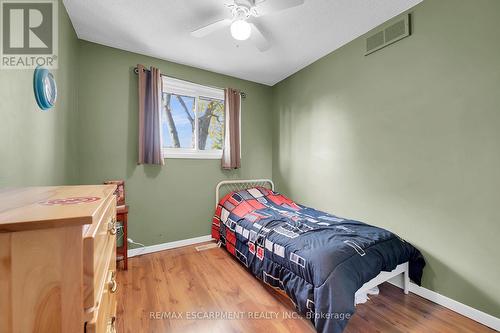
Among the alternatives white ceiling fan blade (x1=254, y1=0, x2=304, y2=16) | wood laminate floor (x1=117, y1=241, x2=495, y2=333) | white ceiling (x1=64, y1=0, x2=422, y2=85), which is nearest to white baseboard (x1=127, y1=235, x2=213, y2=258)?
wood laminate floor (x1=117, y1=241, x2=495, y2=333)

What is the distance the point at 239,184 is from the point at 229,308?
6.27 feet

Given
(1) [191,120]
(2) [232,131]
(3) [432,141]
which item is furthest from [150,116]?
(3) [432,141]

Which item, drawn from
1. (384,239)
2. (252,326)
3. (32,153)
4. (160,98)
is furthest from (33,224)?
(160,98)

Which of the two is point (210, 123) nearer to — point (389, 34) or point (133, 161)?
point (133, 161)

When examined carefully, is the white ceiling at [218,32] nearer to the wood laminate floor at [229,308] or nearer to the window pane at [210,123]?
the window pane at [210,123]

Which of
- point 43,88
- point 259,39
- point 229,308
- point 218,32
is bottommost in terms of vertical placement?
point 229,308

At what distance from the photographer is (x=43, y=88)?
1.36 m

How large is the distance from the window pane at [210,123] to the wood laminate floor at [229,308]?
1.73 metres

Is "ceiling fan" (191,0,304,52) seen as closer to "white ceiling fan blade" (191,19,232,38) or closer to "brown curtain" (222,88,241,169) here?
"white ceiling fan blade" (191,19,232,38)

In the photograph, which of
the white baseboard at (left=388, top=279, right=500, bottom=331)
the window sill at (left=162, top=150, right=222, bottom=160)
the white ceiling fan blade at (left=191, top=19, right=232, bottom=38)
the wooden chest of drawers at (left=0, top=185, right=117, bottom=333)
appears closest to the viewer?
the wooden chest of drawers at (left=0, top=185, right=117, bottom=333)

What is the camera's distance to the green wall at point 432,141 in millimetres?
1545

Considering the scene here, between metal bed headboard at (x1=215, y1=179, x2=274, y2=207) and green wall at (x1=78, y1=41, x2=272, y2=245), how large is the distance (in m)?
0.08

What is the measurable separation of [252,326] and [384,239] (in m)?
1.26

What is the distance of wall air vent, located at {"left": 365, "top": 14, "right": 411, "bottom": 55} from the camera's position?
6.39ft
